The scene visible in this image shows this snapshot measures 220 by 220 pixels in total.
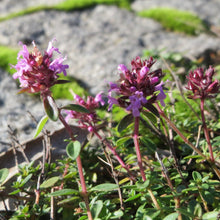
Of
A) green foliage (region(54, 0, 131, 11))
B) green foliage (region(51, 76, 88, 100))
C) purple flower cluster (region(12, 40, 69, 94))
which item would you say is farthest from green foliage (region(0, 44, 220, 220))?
green foliage (region(54, 0, 131, 11))

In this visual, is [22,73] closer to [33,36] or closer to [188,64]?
[188,64]

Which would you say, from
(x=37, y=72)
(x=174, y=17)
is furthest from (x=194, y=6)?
(x=37, y=72)

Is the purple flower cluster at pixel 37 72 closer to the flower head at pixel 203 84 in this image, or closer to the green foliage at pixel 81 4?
the flower head at pixel 203 84

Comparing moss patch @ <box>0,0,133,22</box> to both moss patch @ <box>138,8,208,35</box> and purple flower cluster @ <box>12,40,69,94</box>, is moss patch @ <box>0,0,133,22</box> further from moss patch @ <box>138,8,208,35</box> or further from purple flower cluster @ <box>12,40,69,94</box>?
purple flower cluster @ <box>12,40,69,94</box>

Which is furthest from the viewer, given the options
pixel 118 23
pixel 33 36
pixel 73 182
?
pixel 118 23

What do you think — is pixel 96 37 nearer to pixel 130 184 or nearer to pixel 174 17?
pixel 174 17

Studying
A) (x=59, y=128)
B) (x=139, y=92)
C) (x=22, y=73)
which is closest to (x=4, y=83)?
(x=59, y=128)

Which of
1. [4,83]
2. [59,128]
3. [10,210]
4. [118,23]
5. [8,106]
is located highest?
[118,23]
